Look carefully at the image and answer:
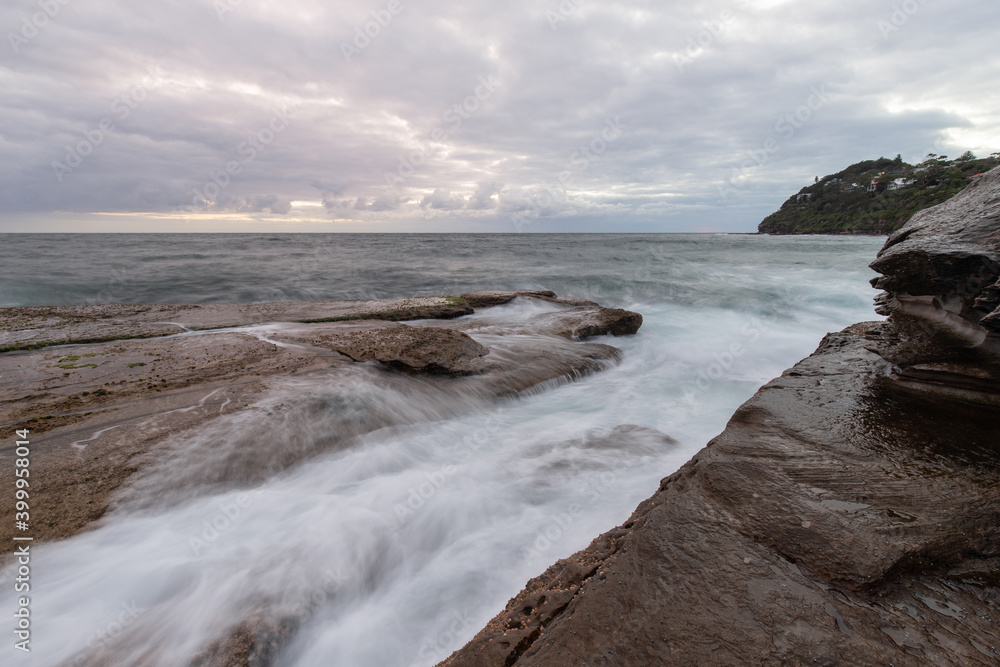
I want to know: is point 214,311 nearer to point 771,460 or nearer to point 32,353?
point 32,353

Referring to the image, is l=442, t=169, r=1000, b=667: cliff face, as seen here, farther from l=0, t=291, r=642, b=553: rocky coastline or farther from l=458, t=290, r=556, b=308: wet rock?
l=458, t=290, r=556, b=308: wet rock

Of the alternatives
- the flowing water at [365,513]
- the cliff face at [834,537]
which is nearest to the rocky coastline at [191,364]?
the flowing water at [365,513]

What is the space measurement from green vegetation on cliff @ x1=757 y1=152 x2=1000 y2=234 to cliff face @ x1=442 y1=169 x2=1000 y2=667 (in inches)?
2035

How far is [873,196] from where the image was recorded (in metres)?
68.6

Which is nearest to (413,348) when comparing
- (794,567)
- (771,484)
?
(771,484)

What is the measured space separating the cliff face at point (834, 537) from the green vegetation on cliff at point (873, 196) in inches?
2035

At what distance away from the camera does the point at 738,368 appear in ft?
26.8

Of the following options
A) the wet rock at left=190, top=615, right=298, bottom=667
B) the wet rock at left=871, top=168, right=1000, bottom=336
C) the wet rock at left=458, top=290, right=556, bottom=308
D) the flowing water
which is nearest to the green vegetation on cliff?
the wet rock at left=458, top=290, right=556, bottom=308

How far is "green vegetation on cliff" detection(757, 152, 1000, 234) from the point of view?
55.2 meters

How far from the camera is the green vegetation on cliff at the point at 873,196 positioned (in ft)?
181

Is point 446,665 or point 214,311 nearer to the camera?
point 446,665

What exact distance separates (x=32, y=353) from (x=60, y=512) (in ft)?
15.6

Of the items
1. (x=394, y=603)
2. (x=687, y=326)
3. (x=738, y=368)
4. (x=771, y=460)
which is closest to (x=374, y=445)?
(x=394, y=603)

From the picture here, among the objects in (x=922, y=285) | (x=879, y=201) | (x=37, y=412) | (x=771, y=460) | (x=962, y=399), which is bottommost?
(x=37, y=412)
